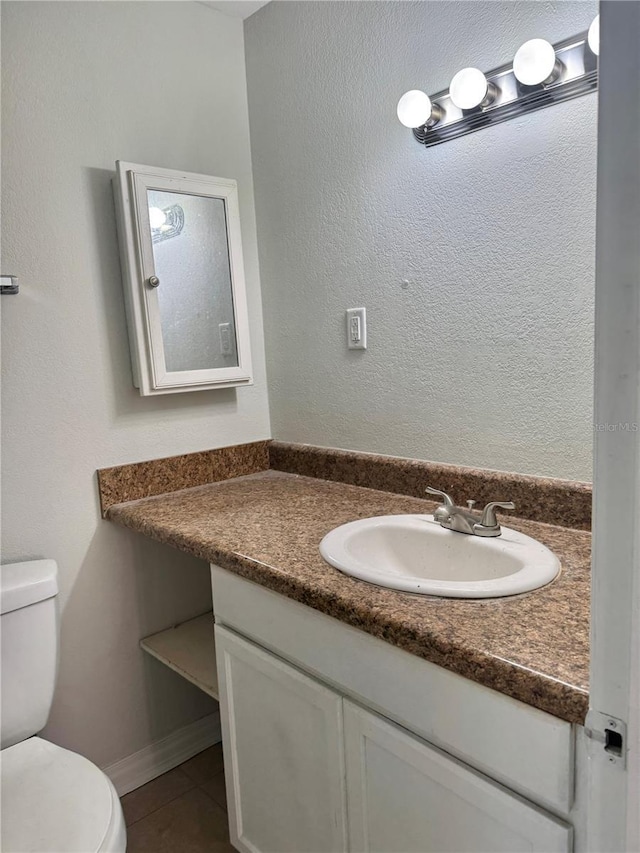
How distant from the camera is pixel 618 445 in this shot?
0.49 m

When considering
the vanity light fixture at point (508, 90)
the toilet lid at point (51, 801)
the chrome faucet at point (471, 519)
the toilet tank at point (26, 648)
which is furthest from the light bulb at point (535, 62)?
the toilet lid at point (51, 801)

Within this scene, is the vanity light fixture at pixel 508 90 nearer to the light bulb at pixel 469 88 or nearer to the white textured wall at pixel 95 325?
the light bulb at pixel 469 88

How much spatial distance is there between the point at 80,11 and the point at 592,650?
1.79 metres

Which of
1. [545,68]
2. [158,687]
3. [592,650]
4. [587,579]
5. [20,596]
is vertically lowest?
[158,687]

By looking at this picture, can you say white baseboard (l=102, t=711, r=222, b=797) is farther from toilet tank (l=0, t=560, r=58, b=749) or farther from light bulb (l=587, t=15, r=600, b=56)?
light bulb (l=587, t=15, r=600, b=56)

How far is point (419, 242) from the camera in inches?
57.0

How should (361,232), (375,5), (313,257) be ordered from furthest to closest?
(313,257) < (361,232) < (375,5)

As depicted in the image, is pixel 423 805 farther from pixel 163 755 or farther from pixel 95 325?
pixel 95 325

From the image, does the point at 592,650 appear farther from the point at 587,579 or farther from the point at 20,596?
the point at 20,596

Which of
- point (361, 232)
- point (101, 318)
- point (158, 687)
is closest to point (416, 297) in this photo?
point (361, 232)

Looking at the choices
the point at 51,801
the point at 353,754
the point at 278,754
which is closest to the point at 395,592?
the point at 353,754

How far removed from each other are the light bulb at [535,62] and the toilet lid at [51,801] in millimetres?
1569

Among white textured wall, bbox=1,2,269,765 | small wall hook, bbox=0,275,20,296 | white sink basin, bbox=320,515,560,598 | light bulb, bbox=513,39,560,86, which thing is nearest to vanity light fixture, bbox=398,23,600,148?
light bulb, bbox=513,39,560,86

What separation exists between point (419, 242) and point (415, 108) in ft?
0.95
